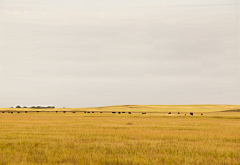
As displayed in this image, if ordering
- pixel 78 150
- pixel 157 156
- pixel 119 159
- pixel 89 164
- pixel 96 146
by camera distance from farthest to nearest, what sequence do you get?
pixel 96 146 < pixel 78 150 < pixel 157 156 < pixel 119 159 < pixel 89 164

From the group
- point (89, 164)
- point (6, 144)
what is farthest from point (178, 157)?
point (6, 144)

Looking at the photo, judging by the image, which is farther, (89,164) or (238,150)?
(238,150)

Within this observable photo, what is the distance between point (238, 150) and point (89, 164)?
874 cm

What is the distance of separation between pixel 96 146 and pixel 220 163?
7124 mm

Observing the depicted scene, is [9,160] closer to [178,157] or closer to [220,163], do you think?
[178,157]

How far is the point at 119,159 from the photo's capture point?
12.3 meters

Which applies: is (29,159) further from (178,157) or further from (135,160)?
(178,157)

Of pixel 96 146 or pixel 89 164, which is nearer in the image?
pixel 89 164

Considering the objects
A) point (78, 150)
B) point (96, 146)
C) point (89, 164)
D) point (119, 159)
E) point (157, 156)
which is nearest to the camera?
point (89, 164)

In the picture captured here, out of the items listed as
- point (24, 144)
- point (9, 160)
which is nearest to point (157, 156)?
point (9, 160)

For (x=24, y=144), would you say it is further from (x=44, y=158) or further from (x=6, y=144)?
(x=44, y=158)

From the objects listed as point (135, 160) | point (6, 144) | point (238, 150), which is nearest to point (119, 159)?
point (135, 160)

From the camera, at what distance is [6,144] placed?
55.9 feet

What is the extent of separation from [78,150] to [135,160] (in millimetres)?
4130
